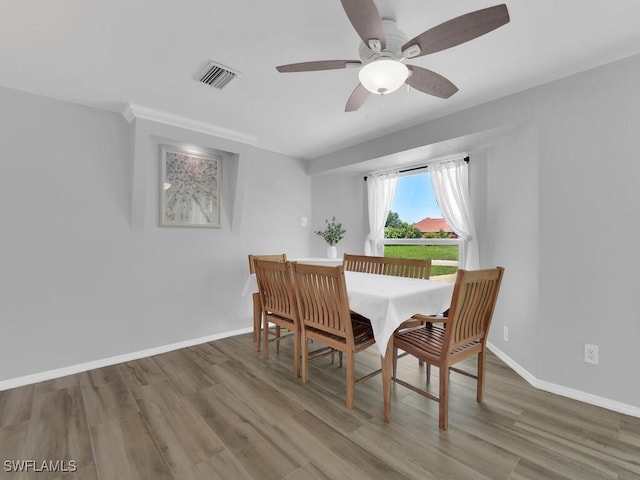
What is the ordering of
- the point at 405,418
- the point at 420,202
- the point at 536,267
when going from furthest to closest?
the point at 420,202
the point at 536,267
the point at 405,418

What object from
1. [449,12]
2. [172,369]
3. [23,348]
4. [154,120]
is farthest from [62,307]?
[449,12]

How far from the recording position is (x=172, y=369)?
2.64m

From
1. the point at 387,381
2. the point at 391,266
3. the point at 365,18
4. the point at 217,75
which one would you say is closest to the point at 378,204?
the point at 391,266

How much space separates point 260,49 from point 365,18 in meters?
0.84

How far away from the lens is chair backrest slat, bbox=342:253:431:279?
2.77 metres

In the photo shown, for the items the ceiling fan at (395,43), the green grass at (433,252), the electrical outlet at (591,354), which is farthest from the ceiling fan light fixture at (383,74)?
the green grass at (433,252)

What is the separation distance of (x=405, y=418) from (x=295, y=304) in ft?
3.60

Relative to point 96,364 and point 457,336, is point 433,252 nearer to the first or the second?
point 457,336

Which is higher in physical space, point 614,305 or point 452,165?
point 452,165

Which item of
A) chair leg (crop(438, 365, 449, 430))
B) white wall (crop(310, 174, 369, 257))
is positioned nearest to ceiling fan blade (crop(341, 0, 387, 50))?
chair leg (crop(438, 365, 449, 430))

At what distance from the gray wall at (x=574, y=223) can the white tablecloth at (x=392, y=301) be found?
0.82 m

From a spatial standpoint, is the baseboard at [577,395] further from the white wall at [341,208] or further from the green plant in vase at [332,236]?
the white wall at [341,208]

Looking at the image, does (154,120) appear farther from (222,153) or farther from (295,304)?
(295,304)

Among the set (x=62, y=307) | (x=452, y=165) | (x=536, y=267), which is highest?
(x=452, y=165)
